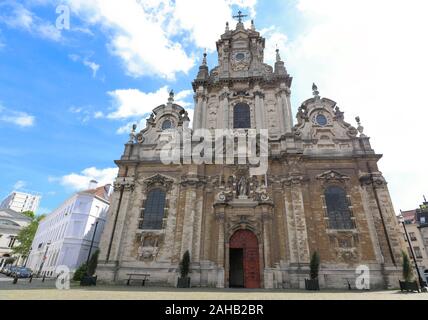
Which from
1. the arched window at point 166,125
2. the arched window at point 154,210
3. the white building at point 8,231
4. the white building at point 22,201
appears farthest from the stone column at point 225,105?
the white building at point 22,201

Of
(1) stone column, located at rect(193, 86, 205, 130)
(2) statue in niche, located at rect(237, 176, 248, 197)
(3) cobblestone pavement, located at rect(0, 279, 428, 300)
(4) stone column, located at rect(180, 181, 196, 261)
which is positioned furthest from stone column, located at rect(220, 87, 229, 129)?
(3) cobblestone pavement, located at rect(0, 279, 428, 300)

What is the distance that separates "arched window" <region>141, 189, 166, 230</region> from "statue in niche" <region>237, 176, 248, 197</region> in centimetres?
602

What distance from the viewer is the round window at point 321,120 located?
2162 centimetres

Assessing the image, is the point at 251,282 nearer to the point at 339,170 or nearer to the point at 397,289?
the point at 397,289

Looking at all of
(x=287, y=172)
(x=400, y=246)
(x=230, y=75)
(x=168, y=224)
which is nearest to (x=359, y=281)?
(x=400, y=246)

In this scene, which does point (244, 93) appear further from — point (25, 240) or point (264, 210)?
point (25, 240)

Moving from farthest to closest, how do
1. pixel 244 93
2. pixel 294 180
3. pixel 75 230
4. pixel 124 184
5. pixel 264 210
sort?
1. pixel 75 230
2. pixel 244 93
3. pixel 124 184
4. pixel 294 180
5. pixel 264 210

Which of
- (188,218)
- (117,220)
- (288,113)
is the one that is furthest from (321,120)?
(117,220)

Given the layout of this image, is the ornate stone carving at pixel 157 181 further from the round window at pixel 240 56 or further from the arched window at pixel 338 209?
the round window at pixel 240 56

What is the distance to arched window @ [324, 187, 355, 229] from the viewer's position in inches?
685

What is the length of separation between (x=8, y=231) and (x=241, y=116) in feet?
202

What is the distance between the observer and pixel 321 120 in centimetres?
2180

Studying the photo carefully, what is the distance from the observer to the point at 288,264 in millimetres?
16297

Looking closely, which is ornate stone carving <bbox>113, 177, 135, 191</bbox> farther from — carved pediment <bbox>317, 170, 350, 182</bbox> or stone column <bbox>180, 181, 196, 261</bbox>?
carved pediment <bbox>317, 170, 350, 182</bbox>
